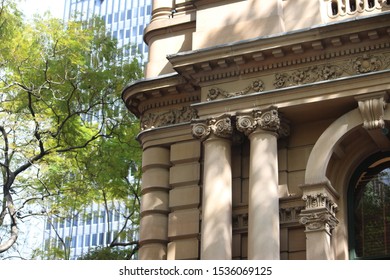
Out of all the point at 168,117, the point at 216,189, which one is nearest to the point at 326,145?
the point at 216,189

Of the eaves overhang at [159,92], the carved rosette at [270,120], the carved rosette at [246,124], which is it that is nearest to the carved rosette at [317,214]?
the carved rosette at [270,120]

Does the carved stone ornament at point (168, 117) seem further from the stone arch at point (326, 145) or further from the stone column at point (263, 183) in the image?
the stone arch at point (326, 145)

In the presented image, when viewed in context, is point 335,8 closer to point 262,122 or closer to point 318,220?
point 262,122

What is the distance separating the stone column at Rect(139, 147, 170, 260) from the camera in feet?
62.4

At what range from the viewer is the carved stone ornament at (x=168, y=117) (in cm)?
1975

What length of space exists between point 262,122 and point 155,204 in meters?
3.66

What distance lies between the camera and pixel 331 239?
1711 cm

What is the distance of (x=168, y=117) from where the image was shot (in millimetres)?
20000

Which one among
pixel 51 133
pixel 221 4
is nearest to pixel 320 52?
pixel 221 4

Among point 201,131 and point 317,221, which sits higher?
point 201,131

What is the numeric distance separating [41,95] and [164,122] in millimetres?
6318

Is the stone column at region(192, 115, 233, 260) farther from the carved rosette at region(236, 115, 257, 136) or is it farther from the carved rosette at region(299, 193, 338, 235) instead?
the carved rosette at region(299, 193, 338, 235)

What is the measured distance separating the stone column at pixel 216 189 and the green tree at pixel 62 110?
20.3 ft
